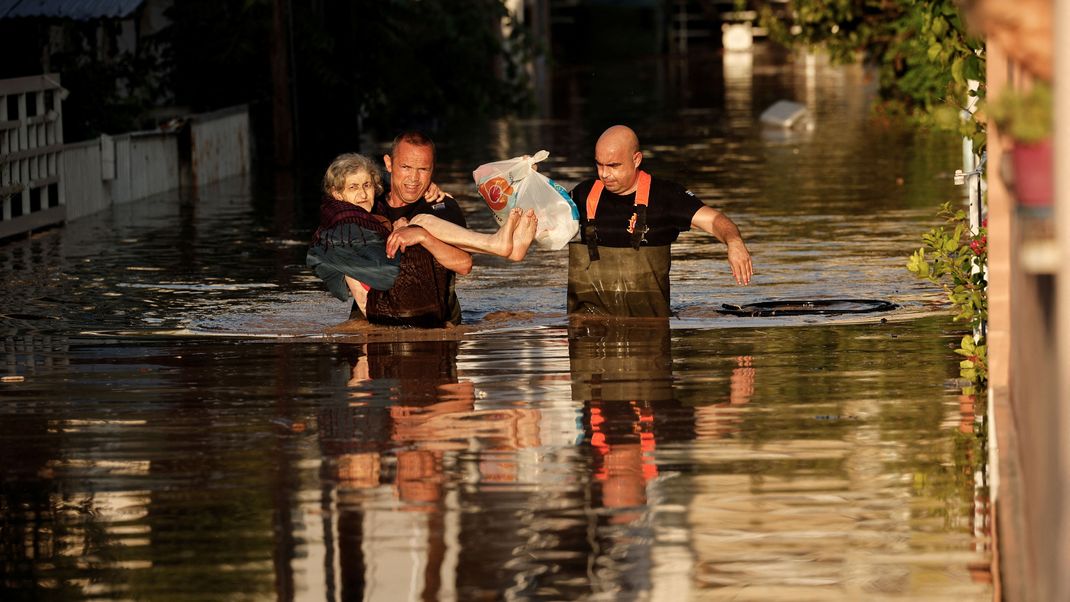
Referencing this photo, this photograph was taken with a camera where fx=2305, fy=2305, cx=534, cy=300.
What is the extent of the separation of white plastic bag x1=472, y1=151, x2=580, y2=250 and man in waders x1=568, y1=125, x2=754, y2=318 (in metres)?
0.11

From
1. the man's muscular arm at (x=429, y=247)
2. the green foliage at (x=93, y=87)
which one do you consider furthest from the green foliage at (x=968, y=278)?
the green foliage at (x=93, y=87)

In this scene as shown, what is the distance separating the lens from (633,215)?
12320mm

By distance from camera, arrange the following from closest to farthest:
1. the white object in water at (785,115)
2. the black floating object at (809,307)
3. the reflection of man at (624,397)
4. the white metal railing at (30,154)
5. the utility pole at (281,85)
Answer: the reflection of man at (624,397)
the black floating object at (809,307)
the white metal railing at (30,154)
the utility pole at (281,85)
the white object in water at (785,115)

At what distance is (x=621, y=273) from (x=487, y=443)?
3.68 meters

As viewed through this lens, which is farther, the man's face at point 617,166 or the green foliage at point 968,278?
the man's face at point 617,166

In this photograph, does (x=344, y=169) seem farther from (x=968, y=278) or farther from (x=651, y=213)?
(x=968, y=278)

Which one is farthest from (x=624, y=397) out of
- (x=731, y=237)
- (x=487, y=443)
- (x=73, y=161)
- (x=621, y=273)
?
(x=73, y=161)

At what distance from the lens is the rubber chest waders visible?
40.6 ft

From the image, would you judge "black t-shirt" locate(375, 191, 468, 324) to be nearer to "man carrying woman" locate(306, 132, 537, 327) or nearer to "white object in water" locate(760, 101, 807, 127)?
"man carrying woman" locate(306, 132, 537, 327)

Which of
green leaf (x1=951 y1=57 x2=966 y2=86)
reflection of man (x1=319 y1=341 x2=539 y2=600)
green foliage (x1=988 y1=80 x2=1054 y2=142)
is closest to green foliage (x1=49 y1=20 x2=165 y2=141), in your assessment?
reflection of man (x1=319 y1=341 x2=539 y2=600)

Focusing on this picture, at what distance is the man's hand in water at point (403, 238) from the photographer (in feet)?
38.6

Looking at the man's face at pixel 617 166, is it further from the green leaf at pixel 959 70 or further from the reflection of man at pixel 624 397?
the green leaf at pixel 959 70

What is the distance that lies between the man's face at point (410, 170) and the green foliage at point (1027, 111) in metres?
8.02

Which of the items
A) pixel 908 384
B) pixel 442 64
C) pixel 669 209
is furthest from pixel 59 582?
pixel 442 64
